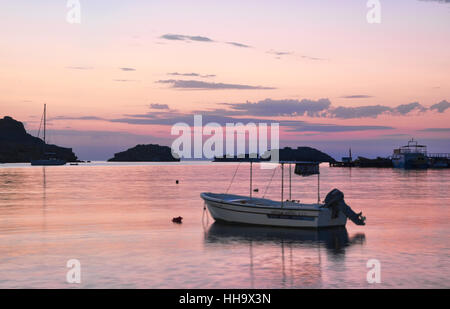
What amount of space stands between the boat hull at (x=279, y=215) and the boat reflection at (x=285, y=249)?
0.43m

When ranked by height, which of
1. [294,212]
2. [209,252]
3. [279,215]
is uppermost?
[294,212]

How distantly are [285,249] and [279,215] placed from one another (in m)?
7.27

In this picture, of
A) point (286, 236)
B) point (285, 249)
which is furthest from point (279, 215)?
point (285, 249)

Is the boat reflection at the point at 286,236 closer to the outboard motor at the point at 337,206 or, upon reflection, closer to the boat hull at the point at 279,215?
the boat hull at the point at 279,215

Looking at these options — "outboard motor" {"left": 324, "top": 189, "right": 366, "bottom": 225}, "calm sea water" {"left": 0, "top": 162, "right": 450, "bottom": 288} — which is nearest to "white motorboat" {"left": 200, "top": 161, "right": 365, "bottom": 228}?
"outboard motor" {"left": 324, "top": 189, "right": 366, "bottom": 225}

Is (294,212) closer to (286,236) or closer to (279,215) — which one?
(279,215)

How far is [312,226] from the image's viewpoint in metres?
34.9

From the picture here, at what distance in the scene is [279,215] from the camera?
35594 mm

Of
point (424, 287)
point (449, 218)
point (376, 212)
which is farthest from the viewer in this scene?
point (376, 212)

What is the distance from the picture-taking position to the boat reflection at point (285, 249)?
2162 cm
